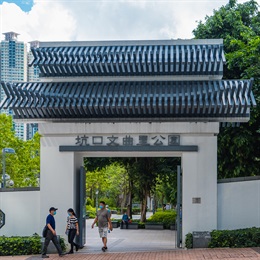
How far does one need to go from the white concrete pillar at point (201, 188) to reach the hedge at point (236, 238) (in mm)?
857

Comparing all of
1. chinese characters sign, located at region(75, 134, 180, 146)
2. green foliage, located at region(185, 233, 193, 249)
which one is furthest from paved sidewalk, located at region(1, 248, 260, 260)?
chinese characters sign, located at region(75, 134, 180, 146)

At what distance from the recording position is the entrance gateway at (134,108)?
17812 millimetres

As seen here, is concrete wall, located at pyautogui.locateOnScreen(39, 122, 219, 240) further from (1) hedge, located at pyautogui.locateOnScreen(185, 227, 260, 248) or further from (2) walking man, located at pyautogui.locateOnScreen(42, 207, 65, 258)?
(2) walking man, located at pyautogui.locateOnScreen(42, 207, 65, 258)

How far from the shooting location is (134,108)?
17.7m

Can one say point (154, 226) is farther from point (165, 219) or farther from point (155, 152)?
point (155, 152)

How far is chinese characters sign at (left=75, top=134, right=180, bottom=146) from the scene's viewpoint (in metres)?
18.2

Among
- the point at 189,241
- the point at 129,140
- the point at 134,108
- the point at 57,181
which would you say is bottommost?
the point at 189,241

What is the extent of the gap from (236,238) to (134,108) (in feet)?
16.1

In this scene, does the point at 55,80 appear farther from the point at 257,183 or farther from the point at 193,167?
Answer: the point at 257,183

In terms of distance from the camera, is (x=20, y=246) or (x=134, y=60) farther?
(x=134, y=60)

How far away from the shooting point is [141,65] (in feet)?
59.4

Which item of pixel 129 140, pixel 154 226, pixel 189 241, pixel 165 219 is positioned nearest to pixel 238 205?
pixel 189 241

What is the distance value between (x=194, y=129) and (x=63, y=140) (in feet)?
13.7

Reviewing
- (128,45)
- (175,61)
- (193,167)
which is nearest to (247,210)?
(193,167)
